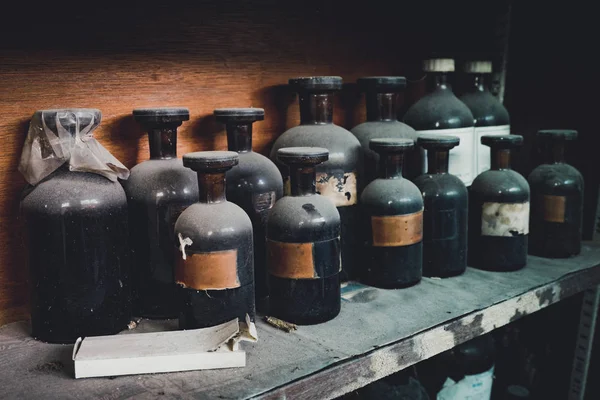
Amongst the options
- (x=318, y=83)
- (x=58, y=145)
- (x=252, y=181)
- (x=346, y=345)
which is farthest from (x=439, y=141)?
(x=58, y=145)

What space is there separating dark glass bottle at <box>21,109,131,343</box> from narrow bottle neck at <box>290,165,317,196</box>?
27 centimetres

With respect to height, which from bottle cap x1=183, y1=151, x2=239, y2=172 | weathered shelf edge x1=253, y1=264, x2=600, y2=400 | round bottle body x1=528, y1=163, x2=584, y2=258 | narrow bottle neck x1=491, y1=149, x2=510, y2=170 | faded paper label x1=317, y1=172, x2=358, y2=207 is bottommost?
weathered shelf edge x1=253, y1=264, x2=600, y2=400

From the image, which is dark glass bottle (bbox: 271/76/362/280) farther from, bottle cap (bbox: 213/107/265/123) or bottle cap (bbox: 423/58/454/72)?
bottle cap (bbox: 423/58/454/72)

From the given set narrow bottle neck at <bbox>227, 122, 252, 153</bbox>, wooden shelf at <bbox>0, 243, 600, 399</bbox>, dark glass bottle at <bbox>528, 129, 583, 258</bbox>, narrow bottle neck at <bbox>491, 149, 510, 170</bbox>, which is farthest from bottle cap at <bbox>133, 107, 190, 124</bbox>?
dark glass bottle at <bbox>528, 129, 583, 258</bbox>

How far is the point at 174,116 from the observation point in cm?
100

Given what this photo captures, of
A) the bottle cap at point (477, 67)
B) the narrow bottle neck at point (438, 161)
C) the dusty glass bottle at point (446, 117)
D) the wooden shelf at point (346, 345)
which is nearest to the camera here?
the wooden shelf at point (346, 345)

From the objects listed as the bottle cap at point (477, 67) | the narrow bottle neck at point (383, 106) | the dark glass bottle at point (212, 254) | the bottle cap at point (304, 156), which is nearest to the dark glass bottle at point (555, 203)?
the bottle cap at point (477, 67)

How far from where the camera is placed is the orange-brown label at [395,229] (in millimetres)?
1098

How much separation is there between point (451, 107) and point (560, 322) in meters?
0.64

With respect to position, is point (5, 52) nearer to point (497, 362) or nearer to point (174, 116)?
point (174, 116)

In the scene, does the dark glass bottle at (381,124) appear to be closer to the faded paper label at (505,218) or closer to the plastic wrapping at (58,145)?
the faded paper label at (505,218)

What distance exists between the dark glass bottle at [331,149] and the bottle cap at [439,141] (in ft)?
0.44

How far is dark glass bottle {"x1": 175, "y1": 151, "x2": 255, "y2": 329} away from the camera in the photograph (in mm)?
875

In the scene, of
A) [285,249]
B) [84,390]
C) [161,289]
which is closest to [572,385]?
[285,249]
